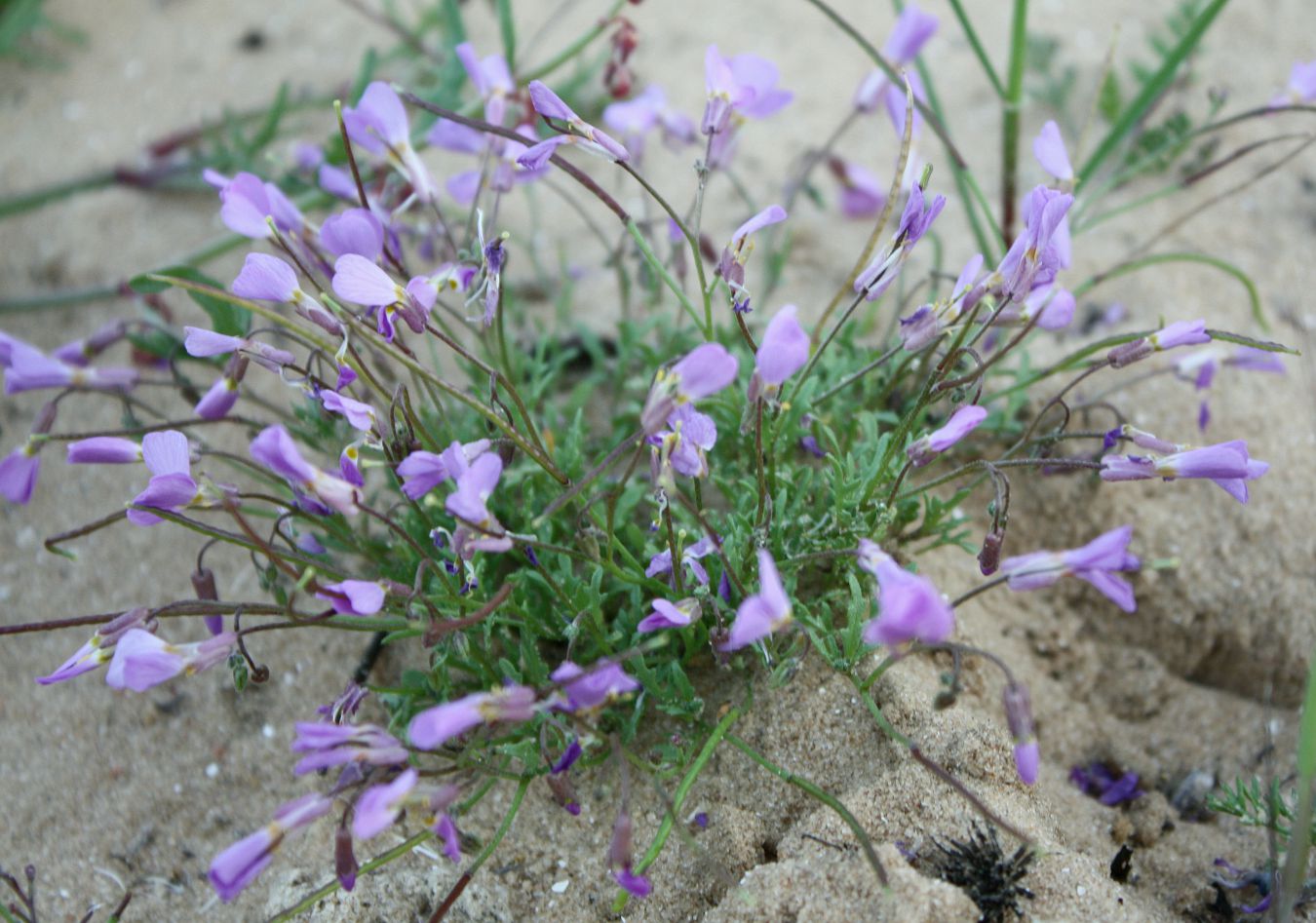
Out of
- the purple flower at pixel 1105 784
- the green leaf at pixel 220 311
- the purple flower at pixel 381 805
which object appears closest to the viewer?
the purple flower at pixel 381 805

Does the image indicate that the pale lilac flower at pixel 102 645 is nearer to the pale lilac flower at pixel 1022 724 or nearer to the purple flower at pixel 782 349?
the purple flower at pixel 782 349

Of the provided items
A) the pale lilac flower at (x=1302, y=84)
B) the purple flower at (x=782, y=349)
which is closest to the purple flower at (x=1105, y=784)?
the purple flower at (x=782, y=349)

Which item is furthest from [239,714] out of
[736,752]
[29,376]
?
[736,752]

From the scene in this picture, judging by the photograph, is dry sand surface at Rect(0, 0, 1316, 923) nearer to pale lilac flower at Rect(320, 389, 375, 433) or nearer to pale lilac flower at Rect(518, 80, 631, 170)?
pale lilac flower at Rect(320, 389, 375, 433)

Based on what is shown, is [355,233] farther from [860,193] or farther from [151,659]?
[860,193]

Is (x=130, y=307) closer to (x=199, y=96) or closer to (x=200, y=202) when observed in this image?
(x=200, y=202)

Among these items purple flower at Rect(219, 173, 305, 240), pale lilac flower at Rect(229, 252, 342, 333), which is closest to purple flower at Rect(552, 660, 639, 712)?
pale lilac flower at Rect(229, 252, 342, 333)

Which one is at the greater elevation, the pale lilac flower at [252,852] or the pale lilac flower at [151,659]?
the pale lilac flower at [151,659]
